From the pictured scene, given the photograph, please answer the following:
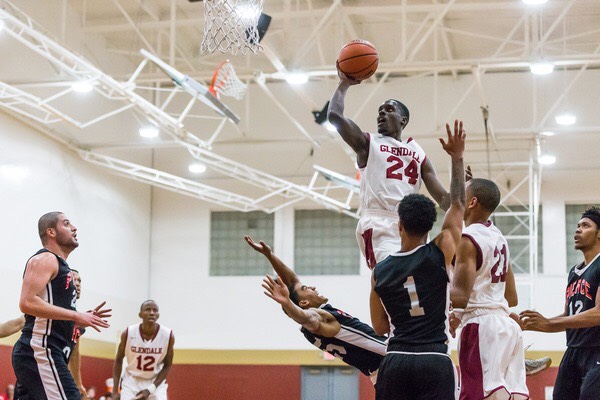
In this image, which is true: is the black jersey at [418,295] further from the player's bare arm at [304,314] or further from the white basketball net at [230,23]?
the white basketball net at [230,23]

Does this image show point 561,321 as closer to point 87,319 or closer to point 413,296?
point 413,296

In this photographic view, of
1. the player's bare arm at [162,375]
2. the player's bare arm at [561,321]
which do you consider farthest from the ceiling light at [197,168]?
the player's bare arm at [561,321]

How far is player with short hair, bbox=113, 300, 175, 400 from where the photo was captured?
1296 centimetres

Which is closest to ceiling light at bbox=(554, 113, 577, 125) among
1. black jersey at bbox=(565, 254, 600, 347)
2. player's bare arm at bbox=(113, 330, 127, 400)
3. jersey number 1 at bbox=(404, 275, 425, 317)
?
player's bare arm at bbox=(113, 330, 127, 400)

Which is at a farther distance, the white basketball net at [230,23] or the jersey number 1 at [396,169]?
the white basketball net at [230,23]

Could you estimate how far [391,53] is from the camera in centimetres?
2427

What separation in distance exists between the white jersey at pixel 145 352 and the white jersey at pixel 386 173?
6.85 m

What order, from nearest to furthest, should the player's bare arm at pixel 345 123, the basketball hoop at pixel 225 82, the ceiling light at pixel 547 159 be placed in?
the player's bare arm at pixel 345 123, the basketball hoop at pixel 225 82, the ceiling light at pixel 547 159

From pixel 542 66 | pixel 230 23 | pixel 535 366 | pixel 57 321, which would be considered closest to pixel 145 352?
pixel 230 23

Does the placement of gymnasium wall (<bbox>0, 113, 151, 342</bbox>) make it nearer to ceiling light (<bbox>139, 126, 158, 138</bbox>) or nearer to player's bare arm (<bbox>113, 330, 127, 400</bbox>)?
ceiling light (<bbox>139, 126, 158, 138</bbox>)

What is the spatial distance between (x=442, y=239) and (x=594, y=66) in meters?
19.3

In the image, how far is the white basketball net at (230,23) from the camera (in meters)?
12.1

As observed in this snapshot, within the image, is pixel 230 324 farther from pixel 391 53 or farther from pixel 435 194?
pixel 435 194

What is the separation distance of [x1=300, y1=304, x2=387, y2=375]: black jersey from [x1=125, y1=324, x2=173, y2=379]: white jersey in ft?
19.6
